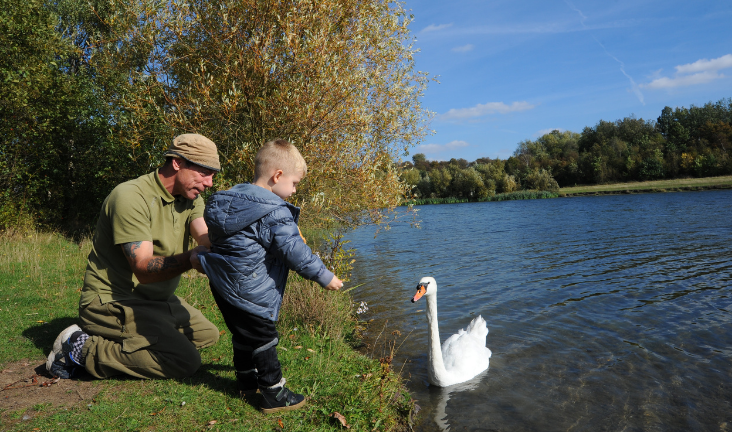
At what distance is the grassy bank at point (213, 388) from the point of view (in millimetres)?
3354

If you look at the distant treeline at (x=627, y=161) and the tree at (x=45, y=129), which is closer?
the tree at (x=45, y=129)

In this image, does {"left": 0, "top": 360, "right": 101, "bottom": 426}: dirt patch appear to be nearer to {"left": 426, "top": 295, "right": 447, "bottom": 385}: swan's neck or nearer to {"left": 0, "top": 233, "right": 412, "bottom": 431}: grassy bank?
{"left": 0, "top": 233, "right": 412, "bottom": 431}: grassy bank

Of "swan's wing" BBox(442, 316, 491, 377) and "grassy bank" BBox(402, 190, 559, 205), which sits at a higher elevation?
"grassy bank" BBox(402, 190, 559, 205)

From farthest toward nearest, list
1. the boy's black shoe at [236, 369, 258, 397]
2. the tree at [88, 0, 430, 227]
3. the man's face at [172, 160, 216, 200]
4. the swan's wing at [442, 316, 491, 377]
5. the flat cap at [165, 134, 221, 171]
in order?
1. the tree at [88, 0, 430, 227]
2. the swan's wing at [442, 316, 491, 377]
3. the man's face at [172, 160, 216, 200]
4. the flat cap at [165, 134, 221, 171]
5. the boy's black shoe at [236, 369, 258, 397]

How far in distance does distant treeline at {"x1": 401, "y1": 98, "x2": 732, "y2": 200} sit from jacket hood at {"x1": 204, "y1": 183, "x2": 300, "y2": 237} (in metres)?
56.8

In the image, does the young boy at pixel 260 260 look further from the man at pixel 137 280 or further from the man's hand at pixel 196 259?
the man at pixel 137 280

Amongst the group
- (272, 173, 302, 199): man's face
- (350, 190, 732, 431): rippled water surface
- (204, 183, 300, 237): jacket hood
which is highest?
(272, 173, 302, 199): man's face

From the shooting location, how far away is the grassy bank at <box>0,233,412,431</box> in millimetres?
3354

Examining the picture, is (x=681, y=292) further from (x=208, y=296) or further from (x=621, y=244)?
(x=208, y=296)

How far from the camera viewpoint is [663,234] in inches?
746

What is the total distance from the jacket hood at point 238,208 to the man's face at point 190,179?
0.82m

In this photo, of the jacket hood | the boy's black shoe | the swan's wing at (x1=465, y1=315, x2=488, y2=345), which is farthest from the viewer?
the swan's wing at (x1=465, y1=315, x2=488, y2=345)

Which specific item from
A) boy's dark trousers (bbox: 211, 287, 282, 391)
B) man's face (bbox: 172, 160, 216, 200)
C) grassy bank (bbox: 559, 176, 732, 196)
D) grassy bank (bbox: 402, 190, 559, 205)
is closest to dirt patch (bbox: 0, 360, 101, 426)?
boy's dark trousers (bbox: 211, 287, 282, 391)

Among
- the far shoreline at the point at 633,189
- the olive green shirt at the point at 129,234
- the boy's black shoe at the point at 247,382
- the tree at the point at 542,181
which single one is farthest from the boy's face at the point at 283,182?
the tree at the point at 542,181
